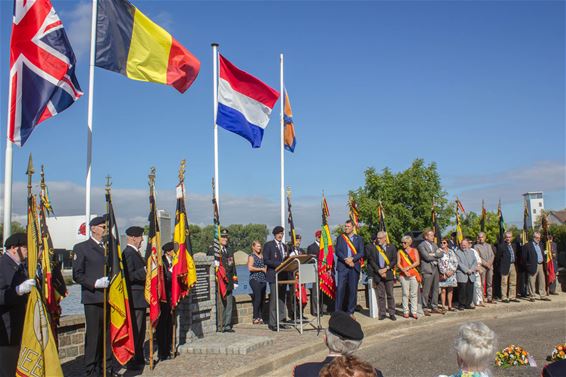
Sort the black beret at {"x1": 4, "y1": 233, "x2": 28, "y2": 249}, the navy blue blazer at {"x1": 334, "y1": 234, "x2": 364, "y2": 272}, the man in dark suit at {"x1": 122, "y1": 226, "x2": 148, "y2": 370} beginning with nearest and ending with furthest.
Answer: the black beret at {"x1": 4, "y1": 233, "x2": 28, "y2": 249}, the man in dark suit at {"x1": 122, "y1": 226, "x2": 148, "y2": 370}, the navy blue blazer at {"x1": 334, "y1": 234, "x2": 364, "y2": 272}

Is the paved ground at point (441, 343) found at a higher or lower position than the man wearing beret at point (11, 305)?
lower

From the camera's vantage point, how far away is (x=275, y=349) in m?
9.27

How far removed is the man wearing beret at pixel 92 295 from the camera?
24.4 ft

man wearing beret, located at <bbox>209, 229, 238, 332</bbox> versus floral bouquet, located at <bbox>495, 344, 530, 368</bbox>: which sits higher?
man wearing beret, located at <bbox>209, 229, 238, 332</bbox>

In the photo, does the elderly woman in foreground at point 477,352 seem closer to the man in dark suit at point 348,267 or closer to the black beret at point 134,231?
the black beret at point 134,231

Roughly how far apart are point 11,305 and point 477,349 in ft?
16.6

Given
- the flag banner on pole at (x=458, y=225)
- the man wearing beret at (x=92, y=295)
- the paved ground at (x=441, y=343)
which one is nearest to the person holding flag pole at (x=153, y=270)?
the man wearing beret at (x=92, y=295)

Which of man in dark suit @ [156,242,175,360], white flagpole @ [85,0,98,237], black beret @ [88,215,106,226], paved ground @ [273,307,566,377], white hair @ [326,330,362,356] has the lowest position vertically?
paved ground @ [273,307,566,377]

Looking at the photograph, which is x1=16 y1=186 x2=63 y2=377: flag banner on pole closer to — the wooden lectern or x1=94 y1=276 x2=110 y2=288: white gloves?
x1=94 y1=276 x2=110 y2=288: white gloves

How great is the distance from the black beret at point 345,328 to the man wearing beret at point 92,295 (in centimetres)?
424

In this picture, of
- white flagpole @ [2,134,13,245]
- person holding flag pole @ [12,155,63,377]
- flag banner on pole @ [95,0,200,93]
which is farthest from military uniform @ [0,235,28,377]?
flag banner on pole @ [95,0,200,93]

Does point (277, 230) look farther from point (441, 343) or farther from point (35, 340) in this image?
point (35, 340)

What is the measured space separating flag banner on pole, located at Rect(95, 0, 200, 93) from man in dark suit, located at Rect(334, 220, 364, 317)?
4.85 meters

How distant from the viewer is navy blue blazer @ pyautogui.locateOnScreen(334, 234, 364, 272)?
12.3 metres
